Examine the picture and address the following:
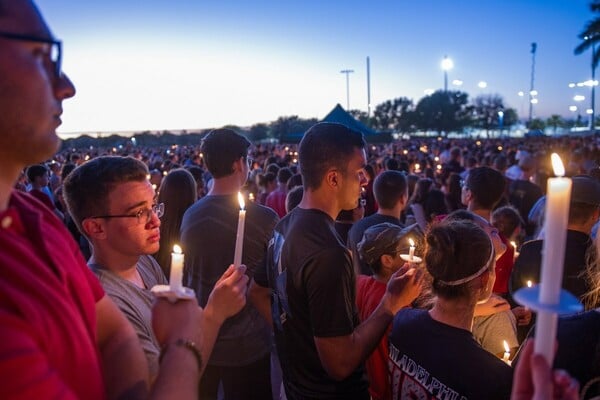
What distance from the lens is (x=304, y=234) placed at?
7.59 feet

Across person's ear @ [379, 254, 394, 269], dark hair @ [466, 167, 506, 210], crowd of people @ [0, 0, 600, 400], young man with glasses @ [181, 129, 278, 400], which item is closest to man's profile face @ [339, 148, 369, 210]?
crowd of people @ [0, 0, 600, 400]

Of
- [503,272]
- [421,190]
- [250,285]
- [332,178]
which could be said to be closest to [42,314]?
[332,178]

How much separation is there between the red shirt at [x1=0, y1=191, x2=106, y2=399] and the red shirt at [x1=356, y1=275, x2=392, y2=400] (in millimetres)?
1905

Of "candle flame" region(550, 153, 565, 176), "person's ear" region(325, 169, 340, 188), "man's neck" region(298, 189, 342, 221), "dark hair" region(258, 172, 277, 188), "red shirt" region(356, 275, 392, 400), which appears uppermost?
"candle flame" region(550, 153, 565, 176)

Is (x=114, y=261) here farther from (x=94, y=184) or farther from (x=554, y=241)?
(x=554, y=241)

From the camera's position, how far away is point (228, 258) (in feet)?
11.1

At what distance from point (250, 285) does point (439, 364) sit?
1.45m

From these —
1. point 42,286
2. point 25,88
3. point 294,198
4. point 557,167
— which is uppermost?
point 25,88

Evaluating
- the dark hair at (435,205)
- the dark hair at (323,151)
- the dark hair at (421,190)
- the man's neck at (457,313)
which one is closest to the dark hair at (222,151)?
the dark hair at (323,151)

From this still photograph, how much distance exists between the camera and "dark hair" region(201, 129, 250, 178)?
3605mm

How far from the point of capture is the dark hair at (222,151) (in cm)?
361

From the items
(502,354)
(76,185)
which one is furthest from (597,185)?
(76,185)

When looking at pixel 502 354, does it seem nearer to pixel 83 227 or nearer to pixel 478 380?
pixel 478 380

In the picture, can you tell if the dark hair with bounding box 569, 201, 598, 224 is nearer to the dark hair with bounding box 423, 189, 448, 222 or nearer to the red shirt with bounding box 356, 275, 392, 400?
the red shirt with bounding box 356, 275, 392, 400
